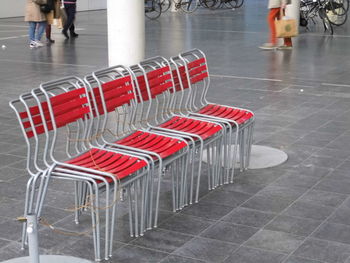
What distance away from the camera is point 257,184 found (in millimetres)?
5742

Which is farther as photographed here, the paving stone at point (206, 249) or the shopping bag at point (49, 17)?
the shopping bag at point (49, 17)

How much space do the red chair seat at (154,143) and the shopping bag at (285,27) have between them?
8759 mm

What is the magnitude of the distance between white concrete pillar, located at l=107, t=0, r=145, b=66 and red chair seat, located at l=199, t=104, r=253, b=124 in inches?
121

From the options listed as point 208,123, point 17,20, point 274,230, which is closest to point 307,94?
point 208,123

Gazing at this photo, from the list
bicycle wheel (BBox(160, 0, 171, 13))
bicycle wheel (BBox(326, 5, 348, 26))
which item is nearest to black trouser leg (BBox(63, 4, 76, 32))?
bicycle wheel (BBox(326, 5, 348, 26))

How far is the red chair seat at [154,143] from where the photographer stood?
4.83 m

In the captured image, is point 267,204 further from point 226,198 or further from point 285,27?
point 285,27

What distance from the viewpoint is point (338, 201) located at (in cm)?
532

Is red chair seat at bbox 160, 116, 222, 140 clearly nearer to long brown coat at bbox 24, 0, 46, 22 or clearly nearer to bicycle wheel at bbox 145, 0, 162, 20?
long brown coat at bbox 24, 0, 46, 22

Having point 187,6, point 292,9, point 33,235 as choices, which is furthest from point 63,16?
point 33,235

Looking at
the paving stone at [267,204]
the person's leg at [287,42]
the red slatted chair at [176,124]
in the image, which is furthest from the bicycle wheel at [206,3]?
the paving stone at [267,204]

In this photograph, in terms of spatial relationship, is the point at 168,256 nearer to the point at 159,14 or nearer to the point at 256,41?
the point at 256,41

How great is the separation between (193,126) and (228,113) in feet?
1.87

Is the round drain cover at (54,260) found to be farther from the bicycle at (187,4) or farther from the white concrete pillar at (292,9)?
the bicycle at (187,4)
